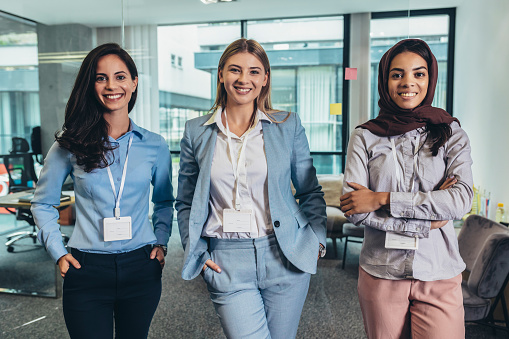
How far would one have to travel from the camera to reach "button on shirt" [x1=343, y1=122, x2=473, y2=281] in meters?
1.40

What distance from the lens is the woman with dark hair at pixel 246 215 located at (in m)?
1.50

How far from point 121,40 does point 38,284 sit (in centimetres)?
234

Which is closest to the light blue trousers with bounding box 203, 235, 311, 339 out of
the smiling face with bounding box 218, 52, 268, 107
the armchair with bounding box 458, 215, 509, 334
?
the smiling face with bounding box 218, 52, 268, 107

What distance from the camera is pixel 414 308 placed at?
1459 millimetres

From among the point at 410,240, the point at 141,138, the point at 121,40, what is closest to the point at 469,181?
the point at 410,240

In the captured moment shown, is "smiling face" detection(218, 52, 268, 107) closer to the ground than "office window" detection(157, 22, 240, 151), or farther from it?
closer to the ground

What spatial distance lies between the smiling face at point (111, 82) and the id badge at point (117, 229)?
1.42ft

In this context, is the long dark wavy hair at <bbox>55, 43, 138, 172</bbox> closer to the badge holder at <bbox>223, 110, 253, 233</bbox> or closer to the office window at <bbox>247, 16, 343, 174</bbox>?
the badge holder at <bbox>223, 110, 253, 233</bbox>

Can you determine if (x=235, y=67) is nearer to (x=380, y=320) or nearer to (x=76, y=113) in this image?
(x=76, y=113)

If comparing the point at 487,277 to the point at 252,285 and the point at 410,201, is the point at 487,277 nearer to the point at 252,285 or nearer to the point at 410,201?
the point at 410,201

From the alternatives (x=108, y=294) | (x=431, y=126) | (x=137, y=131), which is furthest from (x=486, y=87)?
(x=108, y=294)

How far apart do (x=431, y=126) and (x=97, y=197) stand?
127cm

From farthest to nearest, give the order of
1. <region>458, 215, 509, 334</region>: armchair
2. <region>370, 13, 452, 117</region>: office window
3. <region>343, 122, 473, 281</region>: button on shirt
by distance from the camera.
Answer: <region>370, 13, 452, 117</region>: office window
<region>458, 215, 509, 334</region>: armchair
<region>343, 122, 473, 281</region>: button on shirt

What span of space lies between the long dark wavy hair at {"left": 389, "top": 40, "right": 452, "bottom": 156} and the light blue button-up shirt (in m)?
1.05
